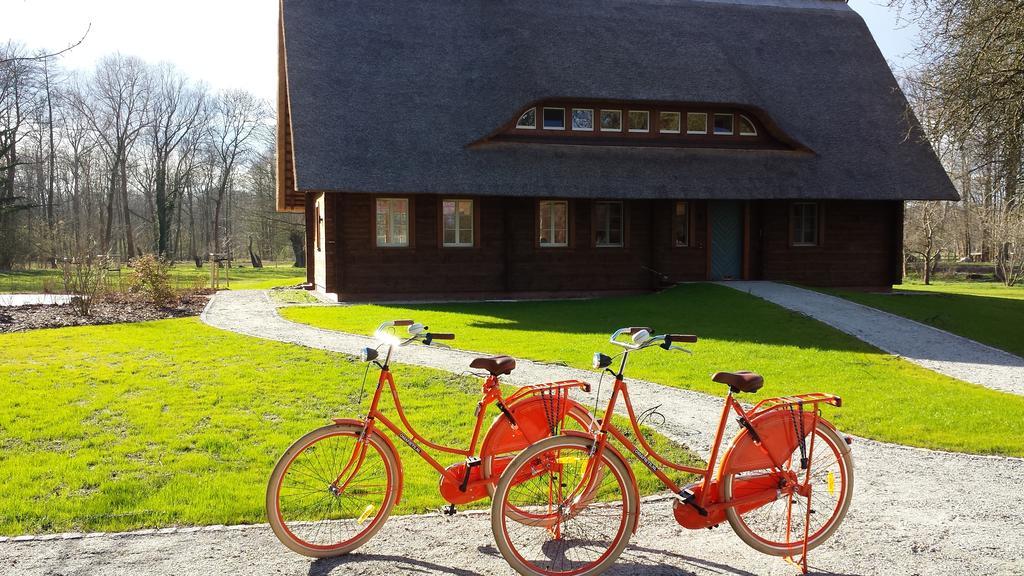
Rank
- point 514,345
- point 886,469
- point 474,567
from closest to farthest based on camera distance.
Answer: point 474,567 → point 886,469 → point 514,345

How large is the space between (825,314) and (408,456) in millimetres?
12157

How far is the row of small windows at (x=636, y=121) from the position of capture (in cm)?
2108

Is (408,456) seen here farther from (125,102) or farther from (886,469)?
(125,102)

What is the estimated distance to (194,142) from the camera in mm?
53719

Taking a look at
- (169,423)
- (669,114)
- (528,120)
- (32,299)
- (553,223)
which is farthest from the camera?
(669,114)

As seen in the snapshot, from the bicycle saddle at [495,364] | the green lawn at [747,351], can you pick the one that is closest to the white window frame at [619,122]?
the green lawn at [747,351]

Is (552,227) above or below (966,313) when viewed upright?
above

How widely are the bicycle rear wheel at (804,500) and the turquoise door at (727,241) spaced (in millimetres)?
18480

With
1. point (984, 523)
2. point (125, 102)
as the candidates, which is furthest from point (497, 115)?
point (125, 102)

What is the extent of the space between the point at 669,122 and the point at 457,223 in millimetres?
6699

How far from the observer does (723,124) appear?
73.2ft

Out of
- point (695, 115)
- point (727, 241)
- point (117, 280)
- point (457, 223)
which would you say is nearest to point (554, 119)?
point (457, 223)

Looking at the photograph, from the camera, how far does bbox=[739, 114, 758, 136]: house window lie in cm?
2236

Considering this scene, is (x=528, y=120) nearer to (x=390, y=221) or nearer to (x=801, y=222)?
(x=390, y=221)
